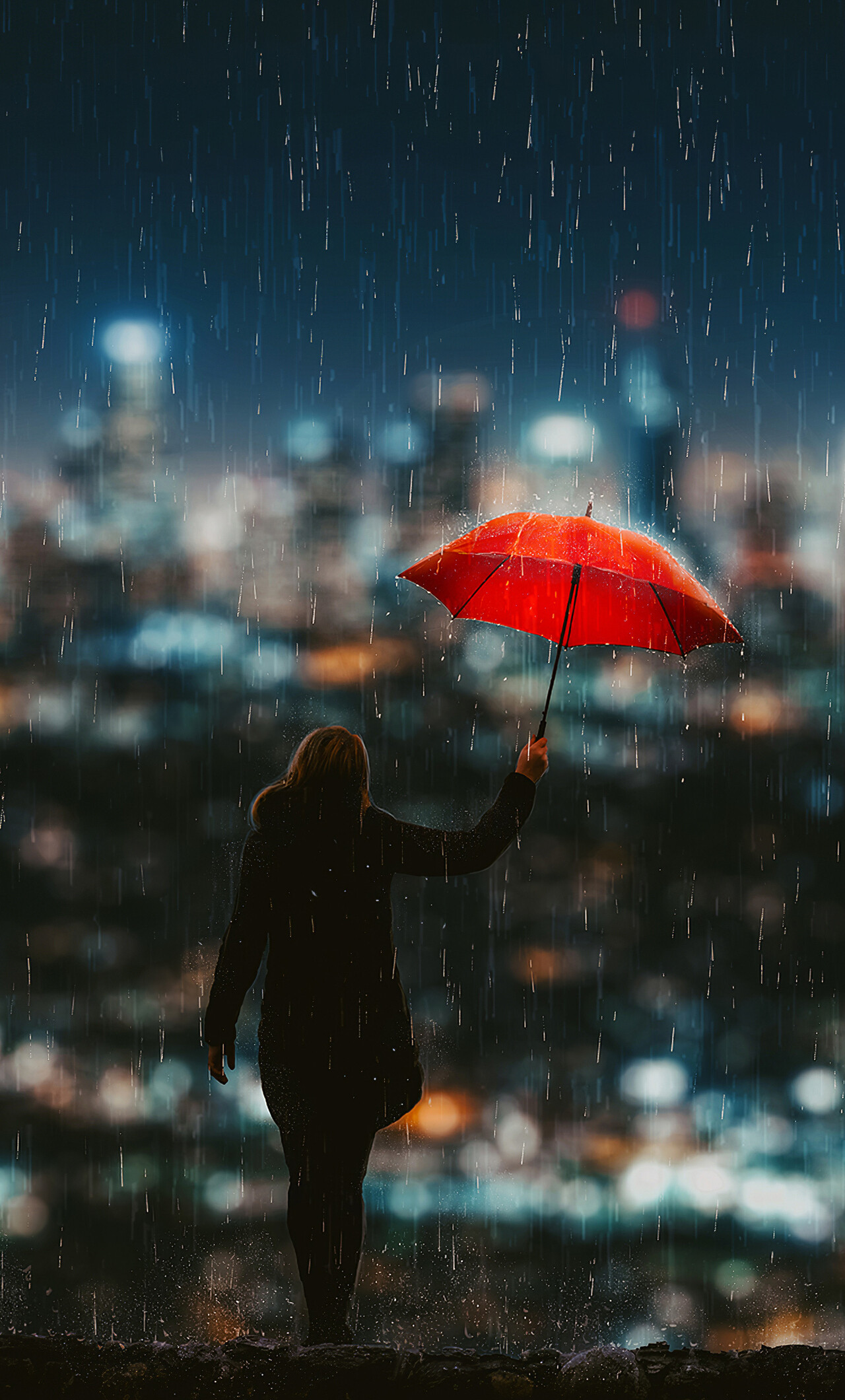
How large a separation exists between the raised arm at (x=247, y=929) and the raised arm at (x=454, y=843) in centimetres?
23

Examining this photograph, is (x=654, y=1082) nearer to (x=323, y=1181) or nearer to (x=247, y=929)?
(x=323, y=1181)

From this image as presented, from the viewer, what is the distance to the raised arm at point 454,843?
188 centimetres

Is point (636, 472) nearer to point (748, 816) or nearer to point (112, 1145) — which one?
point (748, 816)

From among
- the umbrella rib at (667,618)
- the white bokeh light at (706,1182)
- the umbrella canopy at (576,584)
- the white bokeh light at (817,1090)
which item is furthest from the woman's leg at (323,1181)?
the white bokeh light at (706,1182)

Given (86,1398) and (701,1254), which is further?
(701,1254)

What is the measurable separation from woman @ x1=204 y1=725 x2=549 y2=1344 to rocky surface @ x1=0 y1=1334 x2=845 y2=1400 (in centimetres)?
26

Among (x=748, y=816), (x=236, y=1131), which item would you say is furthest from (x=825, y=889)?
(x=236, y=1131)

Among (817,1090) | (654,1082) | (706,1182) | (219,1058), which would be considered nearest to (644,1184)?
(706,1182)

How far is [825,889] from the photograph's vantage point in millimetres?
42969

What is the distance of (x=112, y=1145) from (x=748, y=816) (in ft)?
97.2

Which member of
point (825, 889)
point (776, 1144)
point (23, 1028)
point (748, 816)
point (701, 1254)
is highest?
point (748, 816)

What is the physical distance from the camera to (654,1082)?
4653cm

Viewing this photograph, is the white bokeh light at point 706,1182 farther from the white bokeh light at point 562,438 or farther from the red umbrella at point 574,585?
the red umbrella at point 574,585

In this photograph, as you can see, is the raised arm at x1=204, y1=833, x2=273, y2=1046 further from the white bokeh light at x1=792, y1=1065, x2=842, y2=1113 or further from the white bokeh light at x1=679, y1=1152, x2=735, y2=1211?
the white bokeh light at x1=679, y1=1152, x2=735, y2=1211
